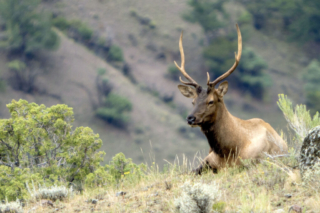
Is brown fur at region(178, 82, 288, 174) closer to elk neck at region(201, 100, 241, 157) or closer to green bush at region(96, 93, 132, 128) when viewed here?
elk neck at region(201, 100, 241, 157)

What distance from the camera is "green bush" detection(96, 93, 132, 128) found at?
63719 mm

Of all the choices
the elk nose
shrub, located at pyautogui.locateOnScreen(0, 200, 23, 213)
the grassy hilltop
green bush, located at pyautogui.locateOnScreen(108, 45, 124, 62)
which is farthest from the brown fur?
green bush, located at pyautogui.locateOnScreen(108, 45, 124, 62)

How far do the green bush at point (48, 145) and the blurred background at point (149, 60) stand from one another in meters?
47.1

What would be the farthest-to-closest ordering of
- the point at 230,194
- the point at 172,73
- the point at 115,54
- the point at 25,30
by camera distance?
1. the point at 172,73
2. the point at 115,54
3. the point at 25,30
4. the point at 230,194

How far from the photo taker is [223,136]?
7.28m

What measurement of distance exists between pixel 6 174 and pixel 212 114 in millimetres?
5130

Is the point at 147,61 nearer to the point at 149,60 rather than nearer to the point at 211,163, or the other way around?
the point at 149,60

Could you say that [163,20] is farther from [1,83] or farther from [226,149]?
[226,149]

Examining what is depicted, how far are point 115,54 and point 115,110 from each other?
1169 centimetres

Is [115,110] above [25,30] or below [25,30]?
below

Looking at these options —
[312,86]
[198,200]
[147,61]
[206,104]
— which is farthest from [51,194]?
[312,86]

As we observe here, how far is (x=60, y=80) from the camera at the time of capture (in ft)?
215

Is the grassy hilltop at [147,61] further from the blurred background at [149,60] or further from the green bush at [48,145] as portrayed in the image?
the green bush at [48,145]

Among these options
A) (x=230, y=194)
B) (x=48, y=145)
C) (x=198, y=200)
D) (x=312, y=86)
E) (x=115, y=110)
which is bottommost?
(x=198, y=200)
